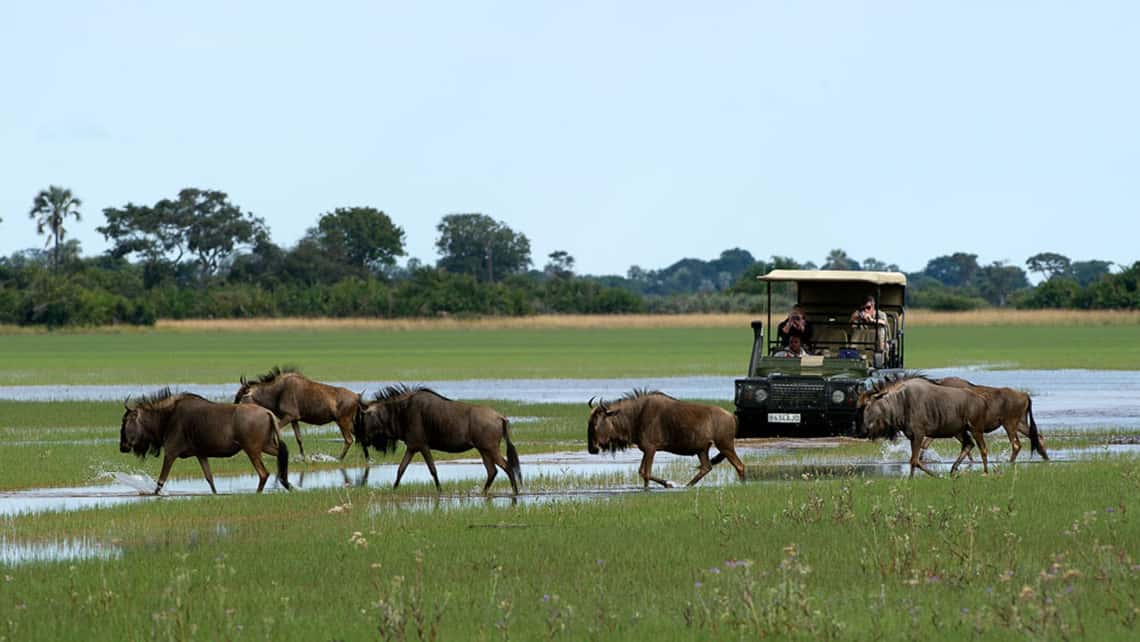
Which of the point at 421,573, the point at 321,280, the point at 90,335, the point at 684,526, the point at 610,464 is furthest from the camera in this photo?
the point at 321,280

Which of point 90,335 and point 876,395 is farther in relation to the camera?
point 90,335

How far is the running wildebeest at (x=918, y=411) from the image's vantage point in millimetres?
21234

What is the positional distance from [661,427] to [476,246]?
148235mm

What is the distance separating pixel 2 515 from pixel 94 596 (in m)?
6.53

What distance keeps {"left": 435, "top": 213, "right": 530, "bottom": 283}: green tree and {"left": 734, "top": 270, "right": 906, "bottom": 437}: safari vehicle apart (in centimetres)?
13782

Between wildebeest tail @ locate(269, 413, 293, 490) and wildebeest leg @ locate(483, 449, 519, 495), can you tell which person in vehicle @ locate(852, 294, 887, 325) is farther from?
wildebeest tail @ locate(269, 413, 293, 490)

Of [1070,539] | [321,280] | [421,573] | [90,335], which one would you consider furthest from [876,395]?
[321,280]

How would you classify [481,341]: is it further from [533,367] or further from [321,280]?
[321,280]

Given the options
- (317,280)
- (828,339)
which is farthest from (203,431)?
(317,280)

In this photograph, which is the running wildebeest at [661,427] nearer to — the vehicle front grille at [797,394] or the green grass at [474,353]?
the vehicle front grille at [797,394]

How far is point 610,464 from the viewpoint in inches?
978

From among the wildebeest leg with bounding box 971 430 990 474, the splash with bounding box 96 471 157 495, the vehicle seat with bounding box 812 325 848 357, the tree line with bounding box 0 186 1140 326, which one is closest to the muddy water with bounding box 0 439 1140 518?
the splash with bounding box 96 471 157 495

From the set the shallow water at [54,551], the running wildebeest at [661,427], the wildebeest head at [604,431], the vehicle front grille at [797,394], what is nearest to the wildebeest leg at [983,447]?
the running wildebeest at [661,427]

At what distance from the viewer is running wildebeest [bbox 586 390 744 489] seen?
21.1m
